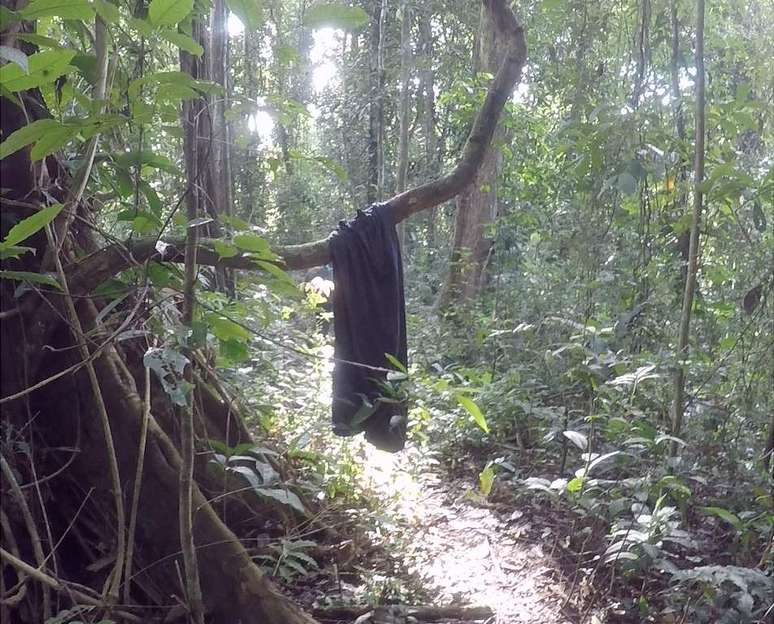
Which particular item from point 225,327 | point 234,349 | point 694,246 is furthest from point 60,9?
point 694,246

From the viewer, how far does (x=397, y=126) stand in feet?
34.7

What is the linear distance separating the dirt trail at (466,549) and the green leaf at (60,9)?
8.60 feet

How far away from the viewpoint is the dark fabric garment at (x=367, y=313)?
10.5 ft

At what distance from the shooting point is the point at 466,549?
3799 millimetres

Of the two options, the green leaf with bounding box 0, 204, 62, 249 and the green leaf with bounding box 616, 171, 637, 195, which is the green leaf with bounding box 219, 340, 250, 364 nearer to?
the green leaf with bounding box 0, 204, 62, 249

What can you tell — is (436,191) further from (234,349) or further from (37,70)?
(37,70)

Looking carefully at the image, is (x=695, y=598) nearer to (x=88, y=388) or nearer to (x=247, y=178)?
(x=88, y=388)

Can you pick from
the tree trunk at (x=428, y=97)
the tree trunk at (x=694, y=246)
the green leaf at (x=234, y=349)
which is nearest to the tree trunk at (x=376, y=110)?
the tree trunk at (x=428, y=97)

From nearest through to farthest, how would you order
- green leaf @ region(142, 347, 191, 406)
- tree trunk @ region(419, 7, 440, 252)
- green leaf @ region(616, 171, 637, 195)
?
1. green leaf @ region(142, 347, 191, 406)
2. green leaf @ region(616, 171, 637, 195)
3. tree trunk @ region(419, 7, 440, 252)

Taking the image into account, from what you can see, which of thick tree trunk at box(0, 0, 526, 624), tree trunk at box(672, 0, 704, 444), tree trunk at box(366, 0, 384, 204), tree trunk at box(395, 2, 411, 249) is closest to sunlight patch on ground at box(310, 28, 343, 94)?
tree trunk at box(366, 0, 384, 204)

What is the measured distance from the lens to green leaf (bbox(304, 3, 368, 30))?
159cm

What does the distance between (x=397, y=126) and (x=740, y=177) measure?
25.4ft

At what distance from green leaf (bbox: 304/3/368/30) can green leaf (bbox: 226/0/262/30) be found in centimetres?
13

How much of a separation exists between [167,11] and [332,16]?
1.14ft
